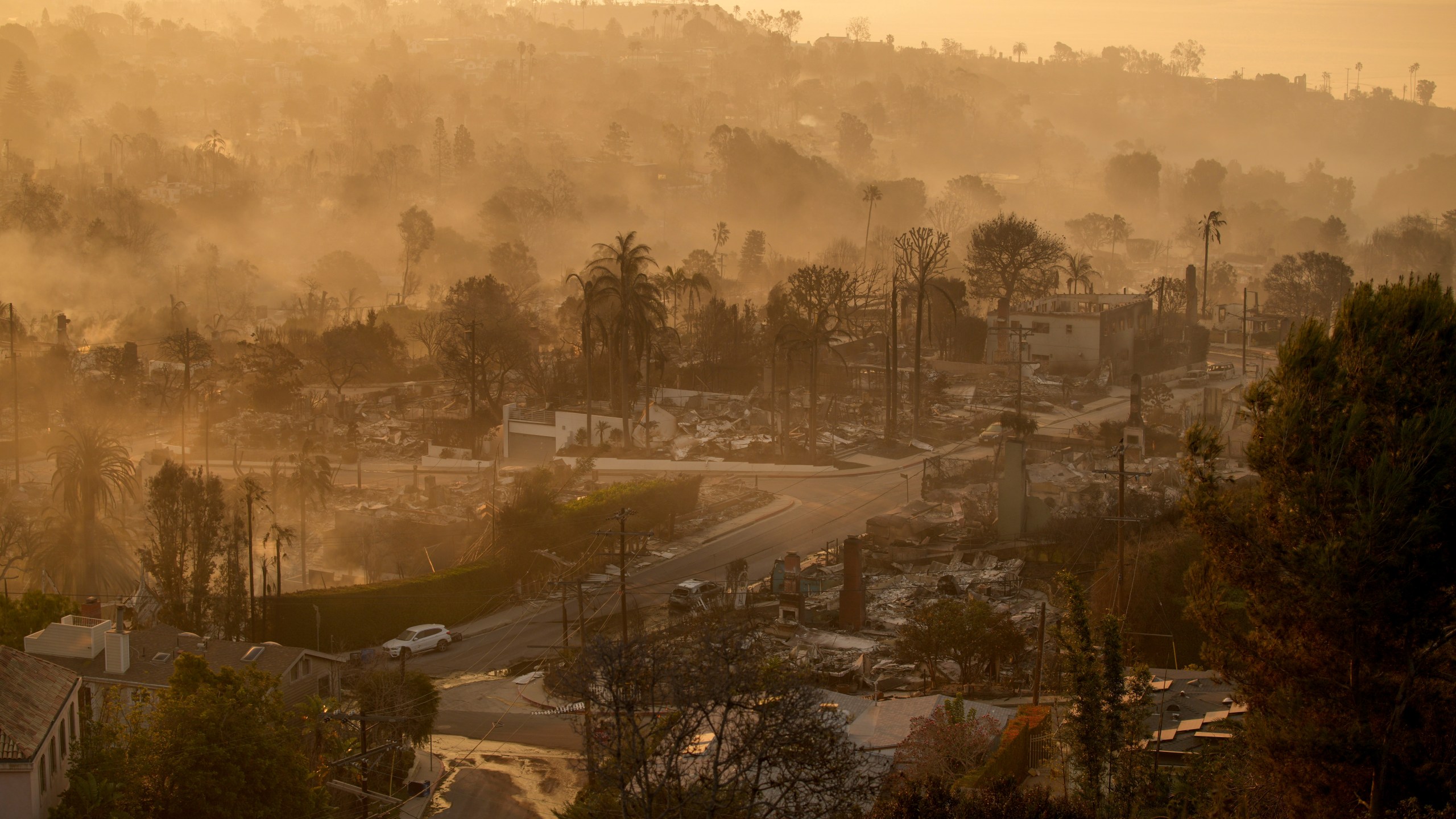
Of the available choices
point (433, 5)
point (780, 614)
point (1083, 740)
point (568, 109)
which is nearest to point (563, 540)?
point (780, 614)

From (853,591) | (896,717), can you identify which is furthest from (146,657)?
(853,591)

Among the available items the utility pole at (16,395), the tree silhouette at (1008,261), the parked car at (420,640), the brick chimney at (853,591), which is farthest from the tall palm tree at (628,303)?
the tree silhouette at (1008,261)

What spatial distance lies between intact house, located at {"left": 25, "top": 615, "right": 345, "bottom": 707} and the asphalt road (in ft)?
7.44

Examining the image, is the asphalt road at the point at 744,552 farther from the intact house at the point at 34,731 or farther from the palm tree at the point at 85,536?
the palm tree at the point at 85,536

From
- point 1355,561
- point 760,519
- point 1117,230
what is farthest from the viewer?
point 1117,230

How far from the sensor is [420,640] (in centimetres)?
1705

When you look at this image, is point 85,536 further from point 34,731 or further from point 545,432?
point 34,731

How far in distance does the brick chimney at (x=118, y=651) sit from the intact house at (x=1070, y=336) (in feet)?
87.5

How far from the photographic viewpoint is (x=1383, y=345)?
823 centimetres

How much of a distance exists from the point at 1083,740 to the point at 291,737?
22.6ft

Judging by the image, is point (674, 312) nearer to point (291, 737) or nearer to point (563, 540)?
point (563, 540)

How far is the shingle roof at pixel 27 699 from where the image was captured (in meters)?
8.66

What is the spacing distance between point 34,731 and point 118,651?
13.4ft

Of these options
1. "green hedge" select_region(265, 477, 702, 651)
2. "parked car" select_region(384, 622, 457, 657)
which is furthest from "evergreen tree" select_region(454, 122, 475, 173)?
"parked car" select_region(384, 622, 457, 657)
